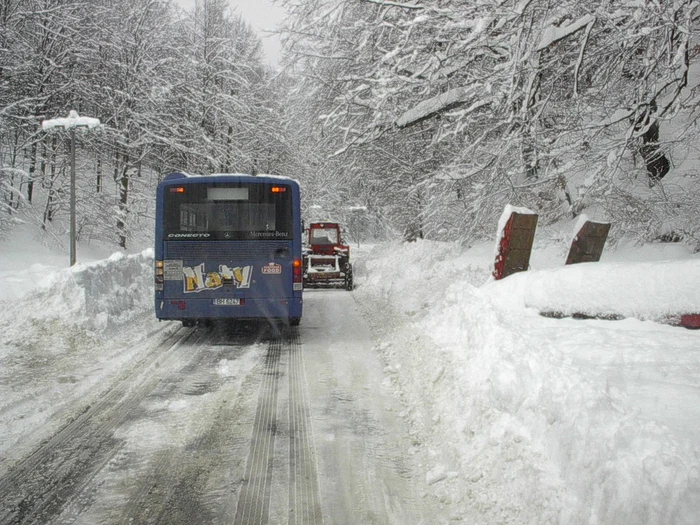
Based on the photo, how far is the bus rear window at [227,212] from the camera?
8789mm

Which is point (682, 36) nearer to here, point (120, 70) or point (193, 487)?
point (193, 487)

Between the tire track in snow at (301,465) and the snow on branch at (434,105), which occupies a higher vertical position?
the snow on branch at (434,105)

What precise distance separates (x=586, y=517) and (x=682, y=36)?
6.33m

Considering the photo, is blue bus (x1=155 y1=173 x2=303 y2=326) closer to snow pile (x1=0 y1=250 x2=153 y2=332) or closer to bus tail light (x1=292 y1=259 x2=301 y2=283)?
bus tail light (x1=292 y1=259 x2=301 y2=283)

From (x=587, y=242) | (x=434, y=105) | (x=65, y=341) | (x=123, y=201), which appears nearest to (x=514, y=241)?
(x=587, y=242)

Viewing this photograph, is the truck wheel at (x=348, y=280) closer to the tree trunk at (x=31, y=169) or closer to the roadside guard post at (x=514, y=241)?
the roadside guard post at (x=514, y=241)

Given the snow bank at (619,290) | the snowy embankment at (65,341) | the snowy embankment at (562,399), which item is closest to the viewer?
the snowy embankment at (562,399)

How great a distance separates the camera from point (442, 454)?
419cm

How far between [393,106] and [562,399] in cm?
762

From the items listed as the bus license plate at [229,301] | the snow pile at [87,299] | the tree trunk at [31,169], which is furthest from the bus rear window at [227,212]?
the tree trunk at [31,169]

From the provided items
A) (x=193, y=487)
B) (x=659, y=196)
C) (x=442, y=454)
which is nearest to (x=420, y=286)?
(x=659, y=196)

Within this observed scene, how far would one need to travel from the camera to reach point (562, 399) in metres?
3.40

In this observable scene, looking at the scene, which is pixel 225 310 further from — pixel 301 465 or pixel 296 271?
pixel 301 465

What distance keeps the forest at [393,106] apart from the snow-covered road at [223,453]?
191 inches
